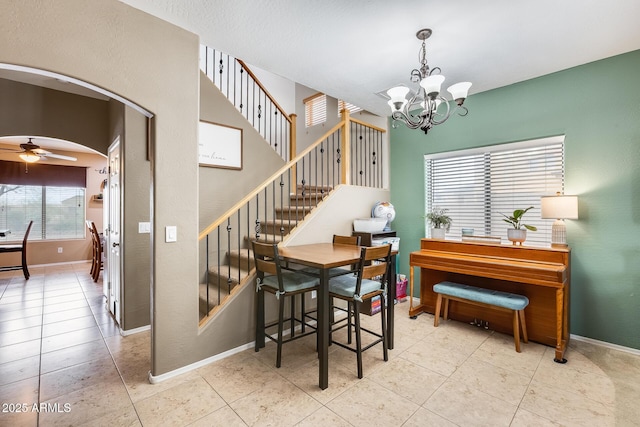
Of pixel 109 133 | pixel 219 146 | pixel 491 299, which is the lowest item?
pixel 491 299

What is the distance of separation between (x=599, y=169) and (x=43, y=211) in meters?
10.6

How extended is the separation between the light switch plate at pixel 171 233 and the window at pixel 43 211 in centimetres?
717

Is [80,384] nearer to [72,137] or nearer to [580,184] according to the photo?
[72,137]

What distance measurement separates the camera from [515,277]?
2.80 m

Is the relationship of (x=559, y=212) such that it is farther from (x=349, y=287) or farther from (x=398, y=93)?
(x=349, y=287)

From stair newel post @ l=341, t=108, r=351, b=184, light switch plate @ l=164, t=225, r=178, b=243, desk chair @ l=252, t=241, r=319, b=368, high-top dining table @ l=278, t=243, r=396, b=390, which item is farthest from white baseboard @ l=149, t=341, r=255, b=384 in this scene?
stair newel post @ l=341, t=108, r=351, b=184

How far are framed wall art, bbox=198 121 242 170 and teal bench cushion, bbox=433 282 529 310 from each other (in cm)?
302

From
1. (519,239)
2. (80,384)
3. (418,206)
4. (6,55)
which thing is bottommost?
(80,384)

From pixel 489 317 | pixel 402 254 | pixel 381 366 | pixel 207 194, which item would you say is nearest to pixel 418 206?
pixel 402 254

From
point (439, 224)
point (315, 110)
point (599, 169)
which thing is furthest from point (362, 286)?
point (315, 110)

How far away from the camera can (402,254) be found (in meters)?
4.52

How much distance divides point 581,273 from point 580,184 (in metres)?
0.94

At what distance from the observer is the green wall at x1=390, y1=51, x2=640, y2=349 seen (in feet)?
9.11

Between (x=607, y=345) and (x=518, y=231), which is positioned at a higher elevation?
(x=518, y=231)
